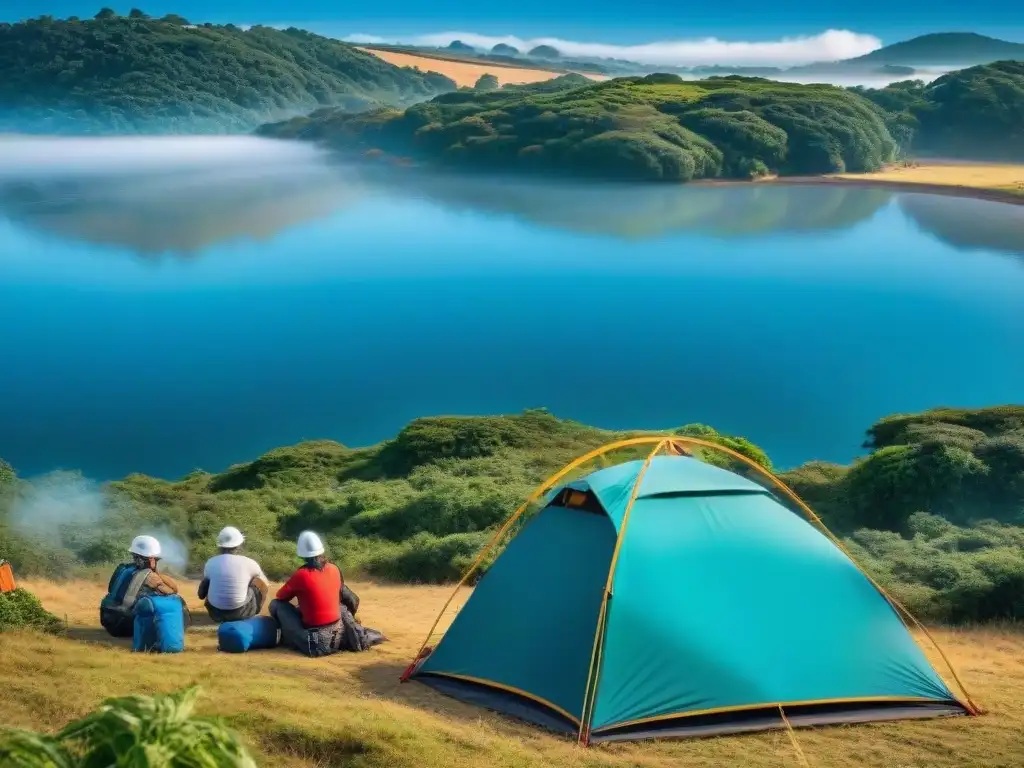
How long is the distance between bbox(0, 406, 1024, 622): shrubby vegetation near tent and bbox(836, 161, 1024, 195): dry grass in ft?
198

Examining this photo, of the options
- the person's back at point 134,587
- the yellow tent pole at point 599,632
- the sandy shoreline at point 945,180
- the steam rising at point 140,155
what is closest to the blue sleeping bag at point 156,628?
the person's back at point 134,587

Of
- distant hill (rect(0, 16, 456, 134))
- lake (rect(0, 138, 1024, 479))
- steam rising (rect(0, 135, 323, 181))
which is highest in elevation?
distant hill (rect(0, 16, 456, 134))

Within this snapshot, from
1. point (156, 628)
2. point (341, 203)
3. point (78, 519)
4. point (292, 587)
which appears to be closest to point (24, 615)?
point (156, 628)

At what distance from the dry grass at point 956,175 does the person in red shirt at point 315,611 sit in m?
75.8

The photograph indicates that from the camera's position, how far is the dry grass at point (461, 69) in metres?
140

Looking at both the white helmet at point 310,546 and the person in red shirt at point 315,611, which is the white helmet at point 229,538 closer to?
the person in red shirt at point 315,611

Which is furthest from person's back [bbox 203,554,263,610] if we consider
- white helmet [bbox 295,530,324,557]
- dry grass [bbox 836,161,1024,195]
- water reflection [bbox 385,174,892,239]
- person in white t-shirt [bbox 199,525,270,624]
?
dry grass [bbox 836,161,1024,195]

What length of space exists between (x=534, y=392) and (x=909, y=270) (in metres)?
27.4

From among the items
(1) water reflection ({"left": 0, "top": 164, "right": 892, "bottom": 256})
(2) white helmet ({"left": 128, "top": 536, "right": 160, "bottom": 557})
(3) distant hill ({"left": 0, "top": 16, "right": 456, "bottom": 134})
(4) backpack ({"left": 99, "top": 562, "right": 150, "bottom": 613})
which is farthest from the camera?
(3) distant hill ({"left": 0, "top": 16, "right": 456, "bottom": 134})

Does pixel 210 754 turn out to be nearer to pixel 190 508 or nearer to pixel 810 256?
pixel 190 508

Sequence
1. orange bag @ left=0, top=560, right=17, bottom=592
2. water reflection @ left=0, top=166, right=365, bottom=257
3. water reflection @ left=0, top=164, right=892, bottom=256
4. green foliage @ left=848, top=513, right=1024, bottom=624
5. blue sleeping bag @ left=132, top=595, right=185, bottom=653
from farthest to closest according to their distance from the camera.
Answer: water reflection @ left=0, top=166, right=365, bottom=257 → water reflection @ left=0, top=164, right=892, bottom=256 → green foliage @ left=848, top=513, right=1024, bottom=624 → orange bag @ left=0, top=560, right=17, bottom=592 → blue sleeping bag @ left=132, top=595, right=185, bottom=653

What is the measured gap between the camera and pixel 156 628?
33.0ft

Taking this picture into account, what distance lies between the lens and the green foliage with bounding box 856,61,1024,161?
84875 millimetres

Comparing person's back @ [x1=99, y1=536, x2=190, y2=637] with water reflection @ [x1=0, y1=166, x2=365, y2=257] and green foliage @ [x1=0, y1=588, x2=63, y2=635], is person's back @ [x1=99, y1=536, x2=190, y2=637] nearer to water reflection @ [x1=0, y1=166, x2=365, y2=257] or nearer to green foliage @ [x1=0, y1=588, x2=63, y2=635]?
green foliage @ [x1=0, y1=588, x2=63, y2=635]
